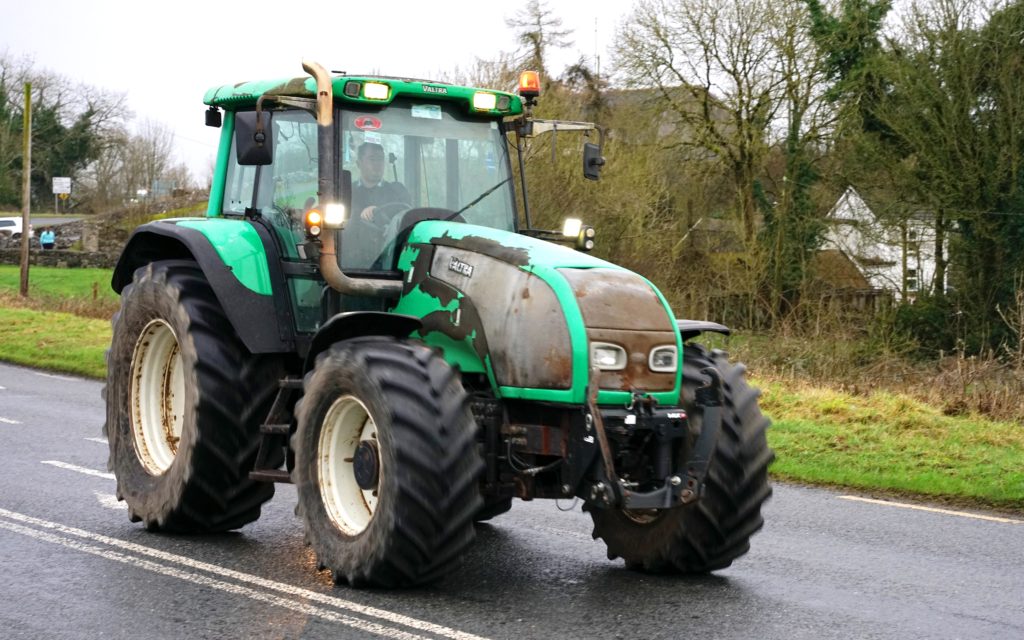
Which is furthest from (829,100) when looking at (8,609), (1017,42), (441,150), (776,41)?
(8,609)

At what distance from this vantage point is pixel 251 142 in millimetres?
7277

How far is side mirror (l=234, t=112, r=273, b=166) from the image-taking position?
23.6 ft

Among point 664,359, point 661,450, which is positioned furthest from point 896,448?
point 661,450

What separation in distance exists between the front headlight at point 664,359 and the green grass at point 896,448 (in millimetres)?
4662

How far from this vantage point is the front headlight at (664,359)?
22.2 feet

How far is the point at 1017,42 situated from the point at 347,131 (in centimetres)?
3031

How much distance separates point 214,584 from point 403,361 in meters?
1.54

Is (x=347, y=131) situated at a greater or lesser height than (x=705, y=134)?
lesser

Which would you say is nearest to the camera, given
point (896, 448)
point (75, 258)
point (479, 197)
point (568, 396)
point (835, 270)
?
point (568, 396)

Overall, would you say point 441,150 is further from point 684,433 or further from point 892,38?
point 892,38

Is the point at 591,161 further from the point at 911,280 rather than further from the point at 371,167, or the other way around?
the point at 911,280

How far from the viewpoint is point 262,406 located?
7.96 m

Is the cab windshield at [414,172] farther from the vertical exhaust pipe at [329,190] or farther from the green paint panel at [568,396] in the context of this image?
the green paint panel at [568,396]

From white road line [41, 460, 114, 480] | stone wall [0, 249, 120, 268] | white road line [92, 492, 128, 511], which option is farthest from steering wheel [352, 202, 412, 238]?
stone wall [0, 249, 120, 268]
